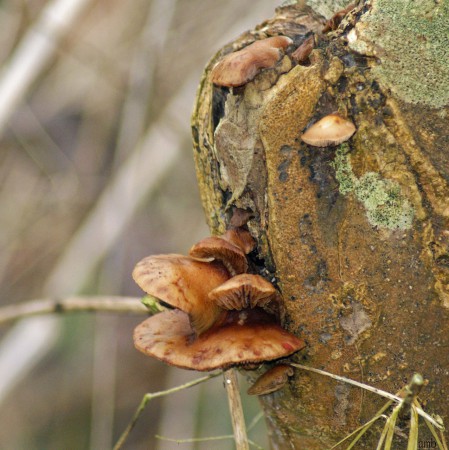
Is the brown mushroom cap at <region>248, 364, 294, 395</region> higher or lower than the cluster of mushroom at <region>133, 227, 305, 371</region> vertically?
lower

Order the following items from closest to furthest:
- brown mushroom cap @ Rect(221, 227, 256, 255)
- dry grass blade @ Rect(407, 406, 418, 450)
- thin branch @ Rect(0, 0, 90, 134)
Result: dry grass blade @ Rect(407, 406, 418, 450) < brown mushroom cap @ Rect(221, 227, 256, 255) < thin branch @ Rect(0, 0, 90, 134)

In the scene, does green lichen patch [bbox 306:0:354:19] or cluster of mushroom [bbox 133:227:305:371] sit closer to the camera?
cluster of mushroom [bbox 133:227:305:371]

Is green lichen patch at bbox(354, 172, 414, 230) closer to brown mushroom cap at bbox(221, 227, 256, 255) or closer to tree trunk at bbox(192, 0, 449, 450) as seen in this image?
tree trunk at bbox(192, 0, 449, 450)


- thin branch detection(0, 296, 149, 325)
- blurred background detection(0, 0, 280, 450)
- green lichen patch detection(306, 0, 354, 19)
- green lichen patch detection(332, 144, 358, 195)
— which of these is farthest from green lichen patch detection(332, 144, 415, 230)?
blurred background detection(0, 0, 280, 450)

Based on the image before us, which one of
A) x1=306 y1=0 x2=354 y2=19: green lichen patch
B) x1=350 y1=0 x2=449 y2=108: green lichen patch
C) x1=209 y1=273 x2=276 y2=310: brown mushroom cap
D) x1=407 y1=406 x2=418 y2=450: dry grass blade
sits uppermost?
x1=306 y1=0 x2=354 y2=19: green lichen patch

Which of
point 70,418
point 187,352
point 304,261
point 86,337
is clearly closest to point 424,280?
point 304,261

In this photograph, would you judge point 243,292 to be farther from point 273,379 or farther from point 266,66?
point 266,66

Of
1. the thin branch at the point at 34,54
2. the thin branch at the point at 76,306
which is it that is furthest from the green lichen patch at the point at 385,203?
the thin branch at the point at 34,54

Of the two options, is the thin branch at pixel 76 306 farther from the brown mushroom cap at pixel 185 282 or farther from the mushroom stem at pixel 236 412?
the brown mushroom cap at pixel 185 282

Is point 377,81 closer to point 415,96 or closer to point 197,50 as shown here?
point 415,96
